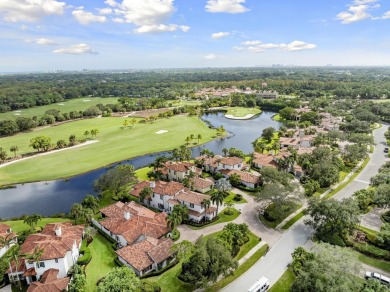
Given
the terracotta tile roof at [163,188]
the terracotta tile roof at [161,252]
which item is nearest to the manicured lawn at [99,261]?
the terracotta tile roof at [161,252]

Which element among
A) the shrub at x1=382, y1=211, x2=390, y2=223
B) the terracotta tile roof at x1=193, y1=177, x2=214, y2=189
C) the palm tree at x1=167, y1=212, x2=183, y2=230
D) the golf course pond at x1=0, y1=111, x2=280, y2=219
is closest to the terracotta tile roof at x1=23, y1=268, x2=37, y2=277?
the palm tree at x1=167, y1=212, x2=183, y2=230

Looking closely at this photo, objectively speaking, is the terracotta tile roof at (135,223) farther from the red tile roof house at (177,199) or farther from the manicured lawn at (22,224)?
the manicured lawn at (22,224)

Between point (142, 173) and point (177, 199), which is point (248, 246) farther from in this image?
point (142, 173)

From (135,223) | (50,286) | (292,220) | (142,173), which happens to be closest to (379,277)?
(292,220)

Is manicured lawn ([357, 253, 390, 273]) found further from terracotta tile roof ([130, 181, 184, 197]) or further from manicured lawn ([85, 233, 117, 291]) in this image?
manicured lawn ([85, 233, 117, 291])

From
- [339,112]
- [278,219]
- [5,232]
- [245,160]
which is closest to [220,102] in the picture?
[339,112]

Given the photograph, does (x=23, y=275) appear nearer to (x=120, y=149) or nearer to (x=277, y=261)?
(x=277, y=261)
